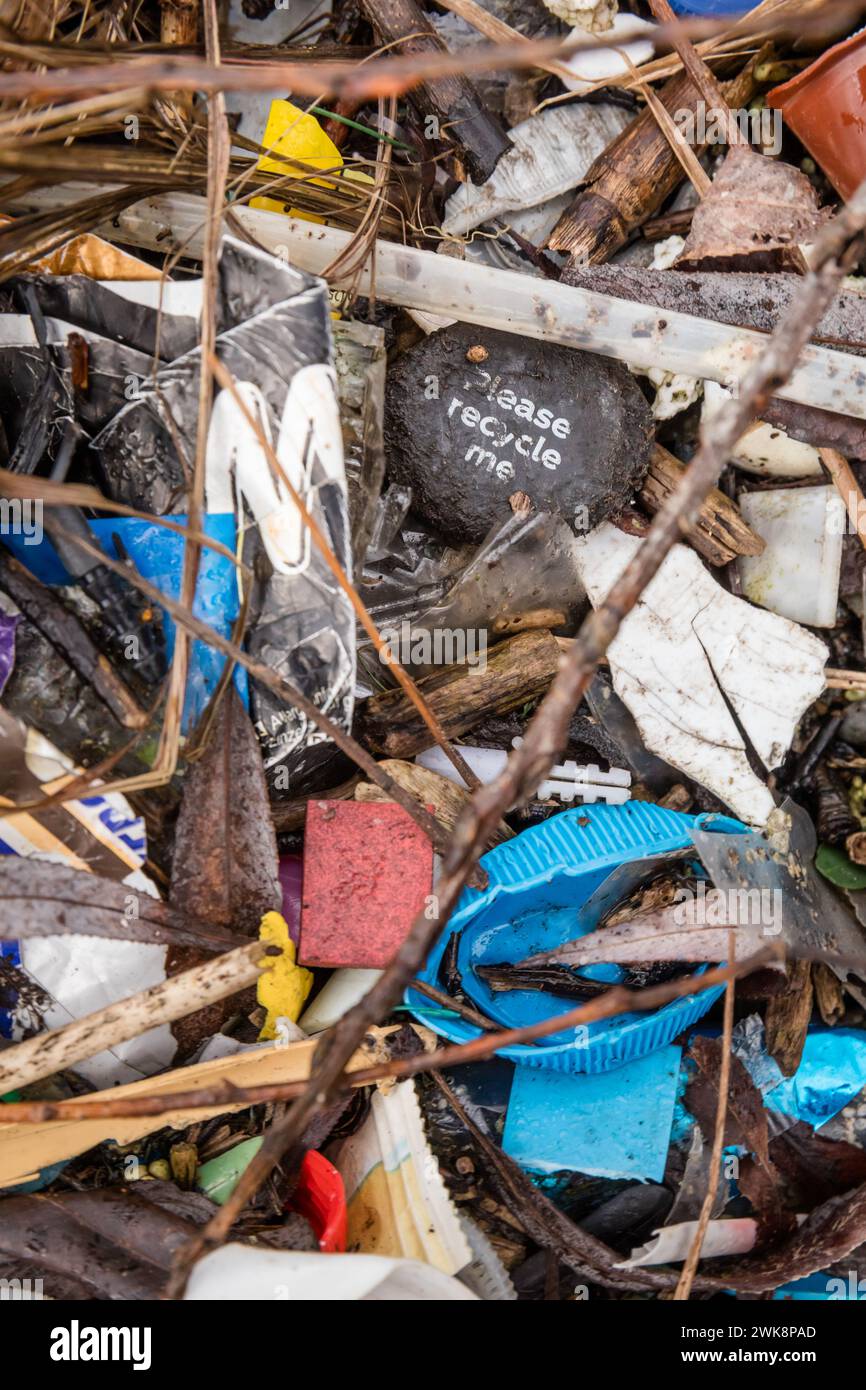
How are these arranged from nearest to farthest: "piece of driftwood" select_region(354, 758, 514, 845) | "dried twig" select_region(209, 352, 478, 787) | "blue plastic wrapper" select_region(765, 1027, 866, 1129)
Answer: "dried twig" select_region(209, 352, 478, 787) < "piece of driftwood" select_region(354, 758, 514, 845) < "blue plastic wrapper" select_region(765, 1027, 866, 1129)

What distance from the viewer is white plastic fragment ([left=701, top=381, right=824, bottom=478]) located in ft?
9.04

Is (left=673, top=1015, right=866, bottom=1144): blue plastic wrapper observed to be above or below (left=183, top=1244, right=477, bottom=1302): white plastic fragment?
below

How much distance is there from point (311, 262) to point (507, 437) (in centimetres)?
63

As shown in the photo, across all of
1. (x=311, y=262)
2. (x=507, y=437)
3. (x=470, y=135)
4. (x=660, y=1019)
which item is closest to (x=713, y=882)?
(x=660, y=1019)

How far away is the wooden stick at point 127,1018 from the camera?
214 centimetres

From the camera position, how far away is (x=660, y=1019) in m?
2.41

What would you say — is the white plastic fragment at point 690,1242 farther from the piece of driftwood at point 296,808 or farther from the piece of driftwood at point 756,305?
the piece of driftwood at point 756,305

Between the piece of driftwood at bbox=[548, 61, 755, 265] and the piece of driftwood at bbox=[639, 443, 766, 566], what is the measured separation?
1.86 ft

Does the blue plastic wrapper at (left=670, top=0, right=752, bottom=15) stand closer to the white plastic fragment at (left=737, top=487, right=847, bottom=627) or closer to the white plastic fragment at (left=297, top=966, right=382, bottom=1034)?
the white plastic fragment at (left=737, top=487, right=847, bottom=627)

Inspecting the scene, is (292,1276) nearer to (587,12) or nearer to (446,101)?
(446,101)

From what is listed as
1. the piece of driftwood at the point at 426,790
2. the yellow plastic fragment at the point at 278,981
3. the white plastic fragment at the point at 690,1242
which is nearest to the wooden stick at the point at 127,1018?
the yellow plastic fragment at the point at 278,981

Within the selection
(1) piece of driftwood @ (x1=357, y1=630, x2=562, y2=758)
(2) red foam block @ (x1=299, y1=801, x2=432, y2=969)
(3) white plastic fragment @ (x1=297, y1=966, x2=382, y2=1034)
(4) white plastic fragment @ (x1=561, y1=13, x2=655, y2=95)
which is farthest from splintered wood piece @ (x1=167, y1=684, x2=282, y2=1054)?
(4) white plastic fragment @ (x1=561, y1=13, x2=655, y2=95)

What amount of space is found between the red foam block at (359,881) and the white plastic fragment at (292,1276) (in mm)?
603
